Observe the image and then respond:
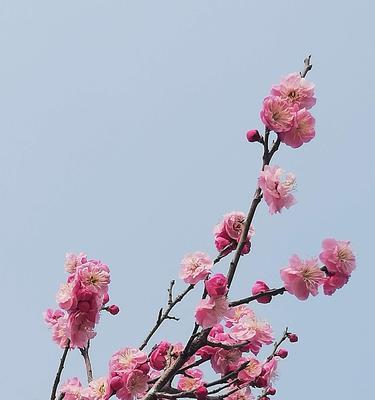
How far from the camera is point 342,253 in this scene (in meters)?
2.70

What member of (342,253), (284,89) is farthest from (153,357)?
(284,89)

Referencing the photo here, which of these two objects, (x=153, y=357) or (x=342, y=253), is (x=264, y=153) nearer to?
(x=342, y=253)

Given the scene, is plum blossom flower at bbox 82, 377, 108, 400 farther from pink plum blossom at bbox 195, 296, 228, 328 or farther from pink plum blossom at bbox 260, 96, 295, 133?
pink plum blossom at bbox 260, 96, 295, 133

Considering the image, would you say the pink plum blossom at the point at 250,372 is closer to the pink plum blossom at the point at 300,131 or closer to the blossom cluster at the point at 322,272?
the blossom cluster at the point at 322,272

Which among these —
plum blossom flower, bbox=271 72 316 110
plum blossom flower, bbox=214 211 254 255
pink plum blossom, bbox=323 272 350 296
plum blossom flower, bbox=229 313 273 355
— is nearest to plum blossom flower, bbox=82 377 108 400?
plum blossom flower, bbox=229 313 273 355

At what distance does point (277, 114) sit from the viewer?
2826 mm

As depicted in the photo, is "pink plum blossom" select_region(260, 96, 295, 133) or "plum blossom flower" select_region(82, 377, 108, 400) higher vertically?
"pink plum blossom" select_region(260, 96, 295, 133)

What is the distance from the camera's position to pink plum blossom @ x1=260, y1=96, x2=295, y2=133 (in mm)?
2793

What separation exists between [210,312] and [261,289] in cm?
29

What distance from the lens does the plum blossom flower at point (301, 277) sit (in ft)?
8.70

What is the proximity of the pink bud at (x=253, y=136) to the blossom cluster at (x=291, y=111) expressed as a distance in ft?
0.20

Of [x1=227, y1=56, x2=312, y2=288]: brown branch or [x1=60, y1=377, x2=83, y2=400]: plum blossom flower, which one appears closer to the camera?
[x1=227, y1=56, x2=312, y2=288]: brown branch

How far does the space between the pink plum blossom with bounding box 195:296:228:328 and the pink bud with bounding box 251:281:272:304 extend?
0.64 feet

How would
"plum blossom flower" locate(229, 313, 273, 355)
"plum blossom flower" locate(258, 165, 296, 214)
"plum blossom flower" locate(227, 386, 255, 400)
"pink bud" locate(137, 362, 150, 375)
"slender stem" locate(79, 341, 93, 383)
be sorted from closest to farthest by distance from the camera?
"plum blossom flower" locate(258, 165, 296, 214), "pink bud" locate(137, 362, 150, 375), "plum blossom flower" locate(229, 313, 273, 355), "plum blossom flower" locate(227, 386, 255, 400), "slender stem" locate(79, 341, 93, 383)
